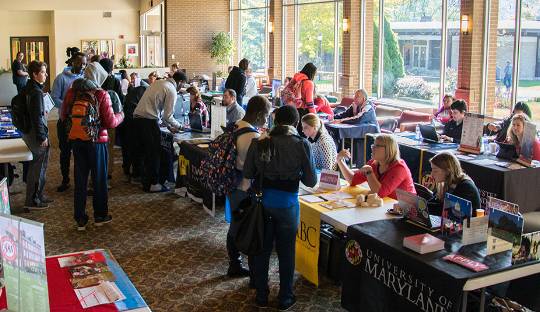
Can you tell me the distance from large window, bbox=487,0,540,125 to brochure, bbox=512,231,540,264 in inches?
235

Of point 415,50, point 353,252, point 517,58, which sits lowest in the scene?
point 353,252

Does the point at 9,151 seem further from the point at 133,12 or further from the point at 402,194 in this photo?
the point at 133,12

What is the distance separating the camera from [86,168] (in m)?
5.77

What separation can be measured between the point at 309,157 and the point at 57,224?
134 inches

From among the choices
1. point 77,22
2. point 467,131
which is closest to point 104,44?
point 77,22

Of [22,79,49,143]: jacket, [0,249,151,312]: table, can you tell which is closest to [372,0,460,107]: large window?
[22,79,49,143]: jacket

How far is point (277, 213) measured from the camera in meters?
3.95

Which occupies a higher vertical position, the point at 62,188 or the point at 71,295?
the point at 71,295

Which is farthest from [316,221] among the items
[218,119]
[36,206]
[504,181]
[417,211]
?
[36,206]

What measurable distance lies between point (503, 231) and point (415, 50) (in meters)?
8.47

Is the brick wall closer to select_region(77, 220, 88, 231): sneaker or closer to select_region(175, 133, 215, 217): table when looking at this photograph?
select_region(175, 133, 215, 217): table

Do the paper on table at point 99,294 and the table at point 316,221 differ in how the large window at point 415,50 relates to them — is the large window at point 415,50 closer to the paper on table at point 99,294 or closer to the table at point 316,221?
the table at point 316,221

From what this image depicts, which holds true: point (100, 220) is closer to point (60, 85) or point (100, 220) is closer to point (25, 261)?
point (60, 85)

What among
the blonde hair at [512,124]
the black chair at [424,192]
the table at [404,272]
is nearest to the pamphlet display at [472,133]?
the blonde hair at [512,124]
